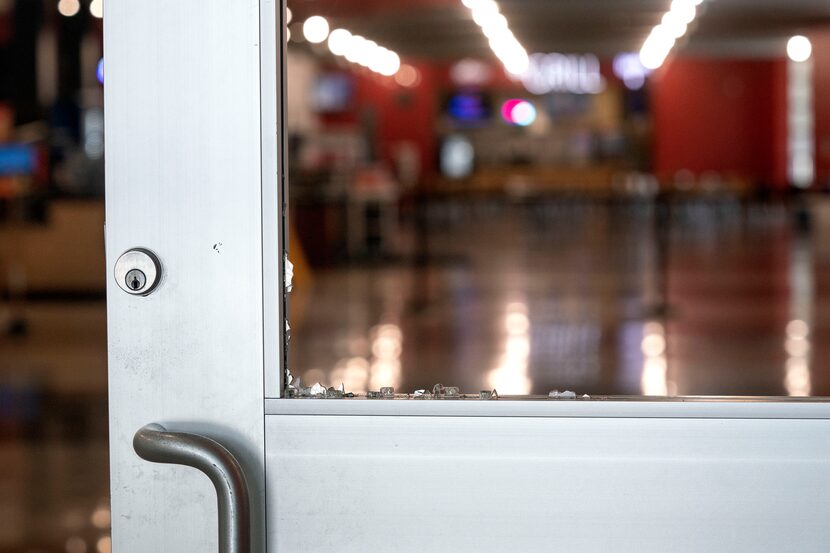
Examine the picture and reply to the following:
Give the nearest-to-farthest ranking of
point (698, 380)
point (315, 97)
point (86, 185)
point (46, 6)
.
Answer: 1. point (698, 380)
2. point (86, 185)
3. point (46, 6)
4. point (315, 97)

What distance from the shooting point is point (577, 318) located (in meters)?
7.37

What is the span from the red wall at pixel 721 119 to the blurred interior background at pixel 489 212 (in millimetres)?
48

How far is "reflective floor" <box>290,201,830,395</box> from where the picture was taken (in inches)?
200

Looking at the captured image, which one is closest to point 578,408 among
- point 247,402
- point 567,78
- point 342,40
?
point 247,402

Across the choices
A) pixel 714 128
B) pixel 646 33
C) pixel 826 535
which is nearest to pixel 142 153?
pixel 826 535

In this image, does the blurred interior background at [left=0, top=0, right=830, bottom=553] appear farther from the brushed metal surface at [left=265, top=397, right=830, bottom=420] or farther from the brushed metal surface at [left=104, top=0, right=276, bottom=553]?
the brushed metal surface at [left=265, top=397, right=830, bottom=420]

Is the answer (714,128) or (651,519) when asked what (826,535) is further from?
(714,128)

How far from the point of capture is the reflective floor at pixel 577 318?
5090mm

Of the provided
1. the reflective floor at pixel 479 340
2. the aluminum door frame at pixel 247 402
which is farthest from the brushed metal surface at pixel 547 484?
the reflective floor at pixel 479 340

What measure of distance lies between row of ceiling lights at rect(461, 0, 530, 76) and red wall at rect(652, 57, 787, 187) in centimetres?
1842

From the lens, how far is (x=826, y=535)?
1028 millimetres

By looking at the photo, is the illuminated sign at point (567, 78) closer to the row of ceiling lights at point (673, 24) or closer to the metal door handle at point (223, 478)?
the row of ceiling lights at point (673, 24)

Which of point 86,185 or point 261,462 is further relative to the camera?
point 86,185

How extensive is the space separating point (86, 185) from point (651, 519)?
914 centimetres
